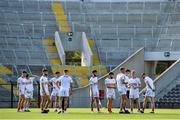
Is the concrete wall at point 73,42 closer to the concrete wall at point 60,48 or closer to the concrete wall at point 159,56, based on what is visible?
the concrete wall at point 60,48

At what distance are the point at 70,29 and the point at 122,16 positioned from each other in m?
4.83

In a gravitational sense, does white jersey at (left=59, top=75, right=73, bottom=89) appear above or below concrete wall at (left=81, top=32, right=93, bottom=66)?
below

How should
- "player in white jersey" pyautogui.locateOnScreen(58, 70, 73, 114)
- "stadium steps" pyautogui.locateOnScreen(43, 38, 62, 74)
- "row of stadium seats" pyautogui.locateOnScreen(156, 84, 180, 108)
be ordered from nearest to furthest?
1. "player in white jersey" pyautogui.locateOnScreen(58, 70, 73, 114)
2. "row of stadium seats" pyautogui.locateOnScreen(156, 84, 180, 108)
3. "stadium steps" pyautogui.locateOnScreen(43, 38, 62, 74)

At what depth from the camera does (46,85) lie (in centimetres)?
3572

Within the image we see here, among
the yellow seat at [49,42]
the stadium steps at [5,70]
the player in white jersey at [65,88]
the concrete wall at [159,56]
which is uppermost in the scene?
the yellow seat at [49,42]

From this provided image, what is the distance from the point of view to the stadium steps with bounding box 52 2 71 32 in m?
62.5

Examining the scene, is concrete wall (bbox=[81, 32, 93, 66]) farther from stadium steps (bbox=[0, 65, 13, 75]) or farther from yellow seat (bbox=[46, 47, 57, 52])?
stadium steps (bbox=[0, 65, 13, 75])

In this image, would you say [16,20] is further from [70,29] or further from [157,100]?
[157,100]

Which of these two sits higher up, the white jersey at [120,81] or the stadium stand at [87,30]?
the stadium stand at [87,30]

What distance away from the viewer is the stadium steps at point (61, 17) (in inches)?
2461

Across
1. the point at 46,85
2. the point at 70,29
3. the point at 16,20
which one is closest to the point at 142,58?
the point at 70,29

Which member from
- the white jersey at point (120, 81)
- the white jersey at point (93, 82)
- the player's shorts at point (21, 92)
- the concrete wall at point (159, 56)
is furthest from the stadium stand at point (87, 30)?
the white jersey at point (120, 81)

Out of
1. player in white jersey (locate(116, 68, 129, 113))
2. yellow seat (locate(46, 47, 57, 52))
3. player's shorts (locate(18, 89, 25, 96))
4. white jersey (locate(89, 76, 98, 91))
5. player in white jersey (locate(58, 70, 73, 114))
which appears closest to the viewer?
player in white jersey (locate(58, 70, 73, 114))

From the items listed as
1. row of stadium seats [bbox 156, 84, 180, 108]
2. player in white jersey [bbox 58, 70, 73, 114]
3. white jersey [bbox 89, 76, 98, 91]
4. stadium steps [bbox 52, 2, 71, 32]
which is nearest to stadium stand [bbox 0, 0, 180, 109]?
stadium steps [bbox 52, 2, 71, 32]
